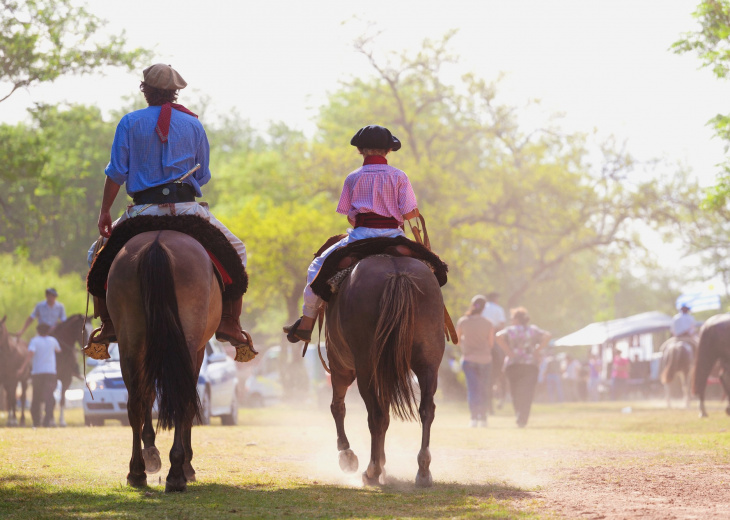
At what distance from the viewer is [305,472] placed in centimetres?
920

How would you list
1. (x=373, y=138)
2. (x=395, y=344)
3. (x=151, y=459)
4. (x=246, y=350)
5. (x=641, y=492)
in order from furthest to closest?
(x=246, y=350) → (x=373, y=138) → (x=395, y=344) → (x=151, y=459) → (x=641, y=492)

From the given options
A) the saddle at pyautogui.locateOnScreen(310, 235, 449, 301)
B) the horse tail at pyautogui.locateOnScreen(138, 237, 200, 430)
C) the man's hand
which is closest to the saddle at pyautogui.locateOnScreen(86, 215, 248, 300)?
the man's hand

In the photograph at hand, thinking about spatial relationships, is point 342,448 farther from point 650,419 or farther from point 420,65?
point 420,65

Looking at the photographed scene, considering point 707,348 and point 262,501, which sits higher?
point 707,348

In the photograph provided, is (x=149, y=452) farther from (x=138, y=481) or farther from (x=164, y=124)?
(x=164, y=124)

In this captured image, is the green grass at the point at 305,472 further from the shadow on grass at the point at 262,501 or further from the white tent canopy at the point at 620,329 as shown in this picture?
the white tent canopy at the point at 620,329

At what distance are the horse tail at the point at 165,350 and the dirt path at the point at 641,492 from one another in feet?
8.00

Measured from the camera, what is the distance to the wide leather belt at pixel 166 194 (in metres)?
8.07

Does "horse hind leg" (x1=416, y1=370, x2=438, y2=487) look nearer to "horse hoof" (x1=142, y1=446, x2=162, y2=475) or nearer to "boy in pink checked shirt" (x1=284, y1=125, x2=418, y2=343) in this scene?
"boy in pink checked shirt" (x1=284, y1=125, x2=418, y2=343)

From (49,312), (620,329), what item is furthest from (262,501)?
(620,329)

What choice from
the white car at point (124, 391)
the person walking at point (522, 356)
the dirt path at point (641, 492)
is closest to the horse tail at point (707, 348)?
the person walking at point (522, 356)

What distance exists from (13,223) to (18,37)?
5.89 meters

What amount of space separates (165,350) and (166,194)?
1.51 metres

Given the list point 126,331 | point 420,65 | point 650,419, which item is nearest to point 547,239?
point 420,65
